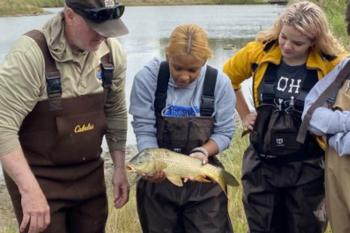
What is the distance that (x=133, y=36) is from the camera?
26203 millimetres

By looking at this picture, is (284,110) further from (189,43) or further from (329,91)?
(189,43)

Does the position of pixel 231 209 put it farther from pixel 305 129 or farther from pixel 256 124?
pixel 305 129

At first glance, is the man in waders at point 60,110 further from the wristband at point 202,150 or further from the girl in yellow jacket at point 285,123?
the girl in yellow jacket at point 285,123

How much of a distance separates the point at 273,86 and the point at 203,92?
1.98ft

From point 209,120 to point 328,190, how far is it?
2.74 ft

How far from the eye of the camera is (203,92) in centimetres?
420

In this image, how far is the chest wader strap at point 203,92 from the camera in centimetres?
420

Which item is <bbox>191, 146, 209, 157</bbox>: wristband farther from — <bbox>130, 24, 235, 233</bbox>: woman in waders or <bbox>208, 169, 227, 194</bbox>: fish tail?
<bbox>208, 169, 227, 194</bbox>: fish tail

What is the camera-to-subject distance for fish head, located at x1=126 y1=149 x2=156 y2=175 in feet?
13.1

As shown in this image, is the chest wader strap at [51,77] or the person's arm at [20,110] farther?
the chest wader strap at [51,77]

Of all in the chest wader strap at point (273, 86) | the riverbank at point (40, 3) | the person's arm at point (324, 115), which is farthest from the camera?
the riverbank at point (40, 3)

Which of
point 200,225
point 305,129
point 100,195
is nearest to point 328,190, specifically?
point 305,129

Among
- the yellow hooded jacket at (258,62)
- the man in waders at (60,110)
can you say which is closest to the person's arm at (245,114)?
the yellow hooded jacket at (258,62)

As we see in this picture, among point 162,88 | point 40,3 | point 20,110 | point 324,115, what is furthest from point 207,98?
point 40,3
